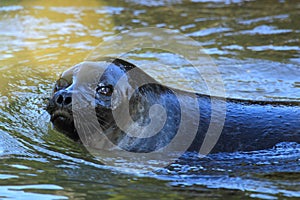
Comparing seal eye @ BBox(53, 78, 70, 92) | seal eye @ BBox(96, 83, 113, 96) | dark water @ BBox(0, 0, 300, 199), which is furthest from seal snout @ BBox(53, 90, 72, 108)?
dark water @ BBox(0, 0, 300, 199)

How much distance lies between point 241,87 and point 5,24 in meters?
4.40

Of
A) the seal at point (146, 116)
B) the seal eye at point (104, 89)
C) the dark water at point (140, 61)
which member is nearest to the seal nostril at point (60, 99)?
the seal at point (146, 116)

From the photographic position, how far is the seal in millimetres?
5391

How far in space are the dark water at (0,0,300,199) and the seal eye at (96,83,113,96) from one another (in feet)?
1.73

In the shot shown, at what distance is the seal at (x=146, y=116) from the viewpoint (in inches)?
212

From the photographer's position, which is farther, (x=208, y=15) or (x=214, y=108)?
(x=208, y=15)

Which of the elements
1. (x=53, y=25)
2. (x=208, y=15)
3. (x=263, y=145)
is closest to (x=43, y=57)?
(x=53, y=25)

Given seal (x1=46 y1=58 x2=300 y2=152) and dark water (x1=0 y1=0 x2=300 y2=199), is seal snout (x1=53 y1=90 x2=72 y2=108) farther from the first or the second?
dark water (x1=0 y1=0 x2=300 y2=199)

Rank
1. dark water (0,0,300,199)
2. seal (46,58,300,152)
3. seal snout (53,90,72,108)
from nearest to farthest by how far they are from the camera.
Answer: dark water (0,0,300,199) → seal snout (53,90,72,108) → seal (46,58,300,152)

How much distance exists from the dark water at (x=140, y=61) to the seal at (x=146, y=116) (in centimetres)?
12

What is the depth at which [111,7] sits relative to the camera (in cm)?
1165

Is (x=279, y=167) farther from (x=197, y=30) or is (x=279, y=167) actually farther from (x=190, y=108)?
(x=197, y=30)

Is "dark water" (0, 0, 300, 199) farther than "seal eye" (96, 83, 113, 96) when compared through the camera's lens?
No

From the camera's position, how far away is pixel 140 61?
8.66 m
